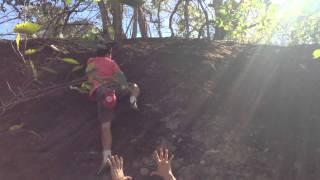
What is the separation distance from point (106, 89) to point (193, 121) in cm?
122

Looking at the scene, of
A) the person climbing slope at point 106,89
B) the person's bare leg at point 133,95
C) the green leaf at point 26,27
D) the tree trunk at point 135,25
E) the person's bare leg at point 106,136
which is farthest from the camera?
the tree trunk at point 135,25

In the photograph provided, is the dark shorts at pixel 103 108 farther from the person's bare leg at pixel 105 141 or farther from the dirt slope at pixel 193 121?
the dirt slope at pixel 193 121

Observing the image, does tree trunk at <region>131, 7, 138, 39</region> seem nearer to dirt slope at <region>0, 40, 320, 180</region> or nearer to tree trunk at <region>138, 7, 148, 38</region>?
tree trunk at <region>138, 7, 148, 38</region>

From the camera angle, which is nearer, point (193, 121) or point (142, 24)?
point (193, 121)

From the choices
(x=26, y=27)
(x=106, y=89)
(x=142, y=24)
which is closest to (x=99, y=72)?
(x=106, y=89)

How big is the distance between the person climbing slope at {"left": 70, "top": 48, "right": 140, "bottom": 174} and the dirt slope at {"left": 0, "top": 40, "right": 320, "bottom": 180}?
1.14 ft

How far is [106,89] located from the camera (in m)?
7.19

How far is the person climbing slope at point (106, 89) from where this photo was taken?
710 cm

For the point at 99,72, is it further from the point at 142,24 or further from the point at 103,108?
the point at 142,24

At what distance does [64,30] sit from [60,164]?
7.73 meters

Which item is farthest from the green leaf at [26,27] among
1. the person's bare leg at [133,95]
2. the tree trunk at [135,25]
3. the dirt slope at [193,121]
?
the tree trunk at [135,25]

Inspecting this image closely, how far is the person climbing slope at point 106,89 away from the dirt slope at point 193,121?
1.14 feet

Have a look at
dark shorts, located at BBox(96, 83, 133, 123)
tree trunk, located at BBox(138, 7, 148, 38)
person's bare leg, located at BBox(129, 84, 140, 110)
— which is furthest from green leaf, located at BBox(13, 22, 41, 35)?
tree trunk, located at BBox(138, 7, 148, 38)

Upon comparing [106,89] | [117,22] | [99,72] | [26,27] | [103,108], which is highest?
[26,27]
